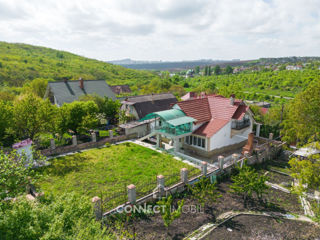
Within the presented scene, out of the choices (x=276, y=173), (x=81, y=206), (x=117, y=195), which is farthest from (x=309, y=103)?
(x=81, y=206)

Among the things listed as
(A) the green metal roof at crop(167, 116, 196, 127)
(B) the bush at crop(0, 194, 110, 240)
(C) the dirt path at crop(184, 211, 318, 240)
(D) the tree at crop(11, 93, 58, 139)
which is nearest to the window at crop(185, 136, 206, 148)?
(A) the green metal roof at crop(167, 116, 196, 127)

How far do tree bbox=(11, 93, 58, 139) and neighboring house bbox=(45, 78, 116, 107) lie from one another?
16306 millimetres

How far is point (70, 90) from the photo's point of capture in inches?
1757

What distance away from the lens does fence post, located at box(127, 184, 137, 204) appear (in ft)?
49.6

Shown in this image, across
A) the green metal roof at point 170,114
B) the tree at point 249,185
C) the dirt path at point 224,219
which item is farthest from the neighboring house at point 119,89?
the dirt path at point 224,219

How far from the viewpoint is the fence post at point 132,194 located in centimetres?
1512

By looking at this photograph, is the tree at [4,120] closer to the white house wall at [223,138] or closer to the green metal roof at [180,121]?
the green metal roof at [180,121]

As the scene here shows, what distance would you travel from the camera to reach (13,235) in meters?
8.05

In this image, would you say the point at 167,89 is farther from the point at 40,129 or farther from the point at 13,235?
the point at 13,235

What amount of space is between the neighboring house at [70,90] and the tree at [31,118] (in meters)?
16.3

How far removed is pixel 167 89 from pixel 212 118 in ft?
151

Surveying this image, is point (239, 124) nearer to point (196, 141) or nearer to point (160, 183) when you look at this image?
point (196, 141)

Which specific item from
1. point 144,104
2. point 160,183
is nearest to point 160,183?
point 160,183

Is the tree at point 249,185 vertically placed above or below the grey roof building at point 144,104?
below
